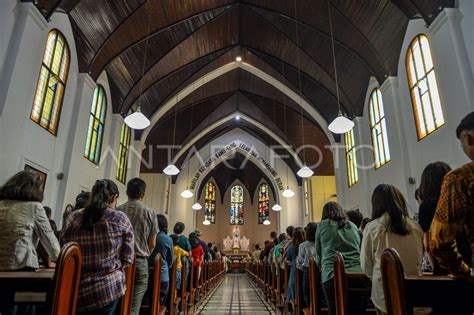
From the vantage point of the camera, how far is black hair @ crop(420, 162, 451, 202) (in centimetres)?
189

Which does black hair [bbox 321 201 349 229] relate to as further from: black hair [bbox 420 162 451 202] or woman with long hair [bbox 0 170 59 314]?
woman with long hair [bbox 0 170 59 314]

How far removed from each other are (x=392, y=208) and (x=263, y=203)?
2232cm

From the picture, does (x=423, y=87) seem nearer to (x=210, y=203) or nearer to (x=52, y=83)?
(x=52, y=83)

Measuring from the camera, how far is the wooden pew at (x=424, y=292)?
123cm

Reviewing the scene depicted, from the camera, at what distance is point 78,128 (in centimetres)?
796

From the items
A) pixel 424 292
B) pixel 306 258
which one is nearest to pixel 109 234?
pixel 424 292

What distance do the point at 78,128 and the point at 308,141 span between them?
1057 cm

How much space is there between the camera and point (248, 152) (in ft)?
58.3

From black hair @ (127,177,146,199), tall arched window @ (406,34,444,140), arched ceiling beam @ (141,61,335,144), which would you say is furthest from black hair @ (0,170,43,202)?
arched ceiling beam @ (141,61,335,144)

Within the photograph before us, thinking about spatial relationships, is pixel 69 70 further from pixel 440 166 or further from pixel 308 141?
pixel 308 141

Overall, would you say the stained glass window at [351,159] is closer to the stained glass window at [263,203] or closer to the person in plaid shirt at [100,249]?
the person in plaid shirt at [100,249]

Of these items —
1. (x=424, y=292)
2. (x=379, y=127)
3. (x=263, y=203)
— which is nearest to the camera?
(x=424, y=292)

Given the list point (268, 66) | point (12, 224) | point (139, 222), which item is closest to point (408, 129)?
point (268, 66)

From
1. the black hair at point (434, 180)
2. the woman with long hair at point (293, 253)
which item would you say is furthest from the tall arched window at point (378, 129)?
the black hair at point (434, 180)
